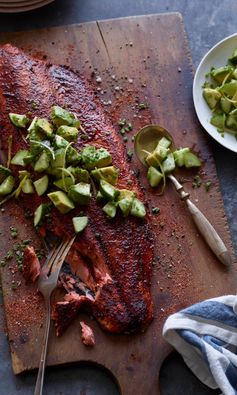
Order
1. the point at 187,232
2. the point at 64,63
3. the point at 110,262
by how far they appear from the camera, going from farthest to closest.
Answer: the point at 64,63
the point at 187,232
the point at 110,262

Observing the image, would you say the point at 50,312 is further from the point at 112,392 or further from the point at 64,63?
the point at 64,63

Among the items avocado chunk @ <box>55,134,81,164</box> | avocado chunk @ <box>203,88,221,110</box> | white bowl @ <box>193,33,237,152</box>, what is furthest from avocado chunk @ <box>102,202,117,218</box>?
avocado chunk @ <box>203,88,221,110</box>

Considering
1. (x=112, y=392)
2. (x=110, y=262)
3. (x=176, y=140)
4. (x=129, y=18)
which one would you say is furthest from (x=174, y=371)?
(x=129, y=18)

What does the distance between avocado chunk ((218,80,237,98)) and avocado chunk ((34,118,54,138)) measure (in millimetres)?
867

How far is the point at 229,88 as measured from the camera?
3496 millimetres

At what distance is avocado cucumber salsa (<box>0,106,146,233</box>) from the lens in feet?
10.4

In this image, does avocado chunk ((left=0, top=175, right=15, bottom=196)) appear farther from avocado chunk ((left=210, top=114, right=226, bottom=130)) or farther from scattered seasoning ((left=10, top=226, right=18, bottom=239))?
avocado chunk ((left=210, top=114, right=226, bottom=130))

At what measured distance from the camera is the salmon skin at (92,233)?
10.2 ft

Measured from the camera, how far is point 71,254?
320cm

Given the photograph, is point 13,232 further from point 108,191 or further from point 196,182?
point 196,182

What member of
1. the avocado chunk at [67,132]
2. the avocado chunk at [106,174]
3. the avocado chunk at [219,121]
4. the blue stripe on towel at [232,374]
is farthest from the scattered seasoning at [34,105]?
the blue stripe on towel at [232,374]

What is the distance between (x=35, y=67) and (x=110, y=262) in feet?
3.23

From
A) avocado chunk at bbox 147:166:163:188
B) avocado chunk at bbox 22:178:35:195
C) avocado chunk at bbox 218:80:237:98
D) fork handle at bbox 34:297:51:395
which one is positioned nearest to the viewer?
fork handle at bbox 34:297:51:395

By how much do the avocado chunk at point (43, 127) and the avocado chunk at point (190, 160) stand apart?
646mm
